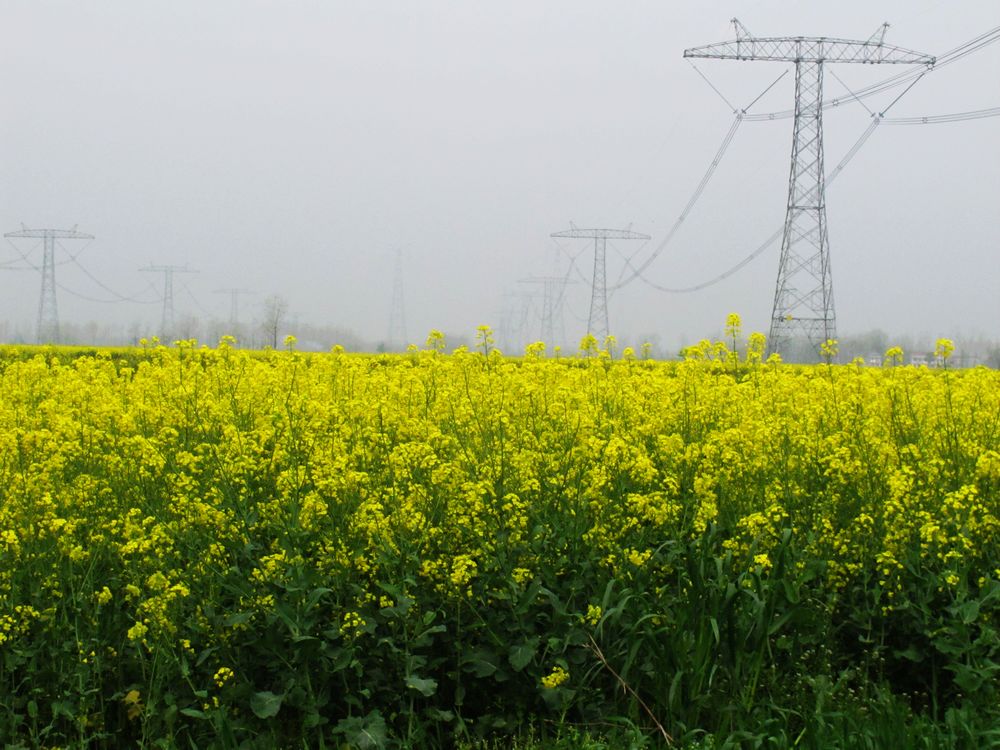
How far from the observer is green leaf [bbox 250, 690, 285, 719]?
126 inches

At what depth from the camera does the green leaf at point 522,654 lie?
10.9 ft

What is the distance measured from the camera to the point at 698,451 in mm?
4410

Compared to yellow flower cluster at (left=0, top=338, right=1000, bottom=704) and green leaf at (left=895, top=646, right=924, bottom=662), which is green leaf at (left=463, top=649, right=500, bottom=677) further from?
green leaf at (left=895, top=646, right=924, bottom=662)

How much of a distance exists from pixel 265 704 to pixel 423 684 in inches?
22.4

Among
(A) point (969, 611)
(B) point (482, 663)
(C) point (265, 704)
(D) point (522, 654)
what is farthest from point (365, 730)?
(A) point (969, 611)

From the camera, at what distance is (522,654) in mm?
3383

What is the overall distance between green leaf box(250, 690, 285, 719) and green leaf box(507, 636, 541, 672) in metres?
0.83

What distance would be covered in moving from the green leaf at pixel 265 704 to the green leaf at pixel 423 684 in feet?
1.50

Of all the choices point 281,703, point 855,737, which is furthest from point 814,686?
point 281,703

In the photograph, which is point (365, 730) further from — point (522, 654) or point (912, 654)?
point (912, 654)

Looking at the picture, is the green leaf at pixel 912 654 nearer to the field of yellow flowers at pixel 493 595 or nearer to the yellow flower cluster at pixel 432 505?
the field of yellow flowers at pixel 493 595

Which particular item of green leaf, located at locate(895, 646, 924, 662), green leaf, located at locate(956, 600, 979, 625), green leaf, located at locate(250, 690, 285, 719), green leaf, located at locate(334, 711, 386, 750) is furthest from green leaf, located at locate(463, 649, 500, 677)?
green leaf, located at locate(956, 600, 979, 625)

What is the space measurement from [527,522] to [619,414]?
2.19 metres

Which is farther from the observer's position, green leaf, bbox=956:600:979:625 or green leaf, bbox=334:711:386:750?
green leaf, bbox=956:600:979:625
